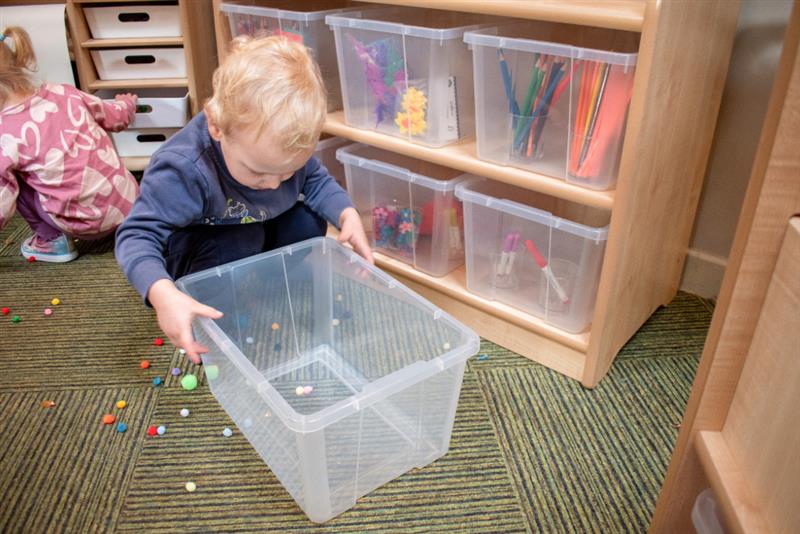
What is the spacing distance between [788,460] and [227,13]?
1.26m

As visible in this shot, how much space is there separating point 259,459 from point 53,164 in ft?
2.66

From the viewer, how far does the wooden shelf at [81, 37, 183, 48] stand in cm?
158

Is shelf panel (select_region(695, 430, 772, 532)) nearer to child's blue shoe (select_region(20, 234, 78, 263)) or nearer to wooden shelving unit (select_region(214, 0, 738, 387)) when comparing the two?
wooden shelving unit (select_region(214, 0, 738, 387))

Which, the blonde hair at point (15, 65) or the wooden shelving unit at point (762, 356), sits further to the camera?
the blonde hair at point (15, 65)

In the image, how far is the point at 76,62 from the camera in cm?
166

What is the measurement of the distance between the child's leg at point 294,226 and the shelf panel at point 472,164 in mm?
173

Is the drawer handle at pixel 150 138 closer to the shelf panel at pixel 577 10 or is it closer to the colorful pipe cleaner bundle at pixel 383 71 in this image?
the colorful pipe cleaner bundle at pixel 383 71

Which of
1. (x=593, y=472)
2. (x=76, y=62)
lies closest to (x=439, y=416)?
(x=593, y=472)

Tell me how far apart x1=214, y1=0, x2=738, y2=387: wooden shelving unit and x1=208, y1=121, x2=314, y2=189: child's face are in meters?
A: 0.31

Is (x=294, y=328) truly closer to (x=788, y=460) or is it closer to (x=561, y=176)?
(x=561, y=176)

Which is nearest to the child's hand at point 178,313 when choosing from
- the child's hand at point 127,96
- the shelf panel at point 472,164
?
the shelf panel at point 472,164

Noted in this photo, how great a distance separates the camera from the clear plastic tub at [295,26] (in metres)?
1.19

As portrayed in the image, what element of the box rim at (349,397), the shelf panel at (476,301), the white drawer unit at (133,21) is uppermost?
the white drawer unit at (133,21)

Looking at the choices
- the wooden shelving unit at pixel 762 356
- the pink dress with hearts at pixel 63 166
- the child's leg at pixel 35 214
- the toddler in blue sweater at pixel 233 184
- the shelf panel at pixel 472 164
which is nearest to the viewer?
the wooden shelving unit at pixel 762 356
